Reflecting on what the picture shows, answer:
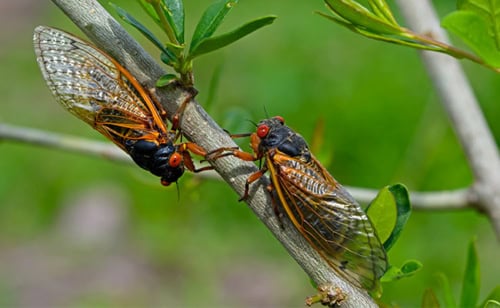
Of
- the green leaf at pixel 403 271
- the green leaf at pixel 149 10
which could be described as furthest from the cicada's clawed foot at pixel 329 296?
the green leaf at pixel 149 10

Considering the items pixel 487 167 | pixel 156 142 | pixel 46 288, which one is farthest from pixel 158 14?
pixel 46 288

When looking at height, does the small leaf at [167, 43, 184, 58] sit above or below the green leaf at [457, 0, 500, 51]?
below

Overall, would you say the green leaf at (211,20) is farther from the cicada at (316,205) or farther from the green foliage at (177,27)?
the cicada at (316,205)

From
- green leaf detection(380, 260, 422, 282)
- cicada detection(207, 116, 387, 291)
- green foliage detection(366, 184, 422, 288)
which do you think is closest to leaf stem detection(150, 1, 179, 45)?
cicada detection(207, 116, 387, 291)

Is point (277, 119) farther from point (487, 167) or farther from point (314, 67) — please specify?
point (314, 67)

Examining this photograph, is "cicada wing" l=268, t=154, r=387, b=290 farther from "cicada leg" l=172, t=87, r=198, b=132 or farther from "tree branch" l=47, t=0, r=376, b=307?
"cicada leg" l=172, t=87, r=198, b=132

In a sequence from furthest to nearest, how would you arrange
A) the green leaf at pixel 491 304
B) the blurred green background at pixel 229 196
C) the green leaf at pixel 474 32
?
the blurred green background at pixel 229 196
the green leaf at pixel 491 304
the green leaf at pixel 474 32

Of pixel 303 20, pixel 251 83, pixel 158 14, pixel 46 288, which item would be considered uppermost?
pixel 158 14
